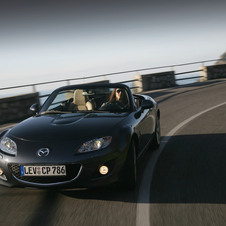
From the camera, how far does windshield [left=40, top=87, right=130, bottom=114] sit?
551 centimetres

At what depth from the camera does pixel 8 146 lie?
13.9 ft

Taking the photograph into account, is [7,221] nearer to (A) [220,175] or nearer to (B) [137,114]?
(B) [137,114]

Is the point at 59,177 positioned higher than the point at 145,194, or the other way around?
the point at 59,177

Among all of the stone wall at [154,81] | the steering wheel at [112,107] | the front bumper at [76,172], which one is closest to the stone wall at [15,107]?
the steering wheel at [112,107]

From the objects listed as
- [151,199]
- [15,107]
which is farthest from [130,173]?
[15,107]

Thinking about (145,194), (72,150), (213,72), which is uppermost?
(72,150)

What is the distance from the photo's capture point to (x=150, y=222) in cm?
346

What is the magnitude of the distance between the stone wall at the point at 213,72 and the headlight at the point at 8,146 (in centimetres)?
2187

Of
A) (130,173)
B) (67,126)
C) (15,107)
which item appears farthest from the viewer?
(15,107)

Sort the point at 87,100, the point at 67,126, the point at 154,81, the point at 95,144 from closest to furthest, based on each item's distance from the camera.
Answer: the point at 95,144
the point at 67,126
the point at 87,100
the point at 154,81

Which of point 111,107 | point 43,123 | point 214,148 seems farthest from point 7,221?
point 214,148

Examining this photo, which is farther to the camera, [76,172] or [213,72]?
[213,72]

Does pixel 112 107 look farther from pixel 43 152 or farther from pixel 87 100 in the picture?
pixel 43 152

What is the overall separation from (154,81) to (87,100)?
16.0 metres
